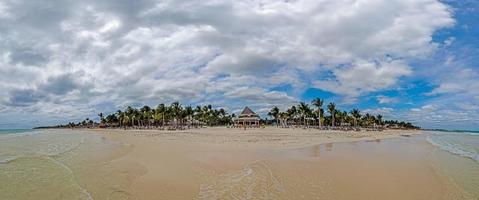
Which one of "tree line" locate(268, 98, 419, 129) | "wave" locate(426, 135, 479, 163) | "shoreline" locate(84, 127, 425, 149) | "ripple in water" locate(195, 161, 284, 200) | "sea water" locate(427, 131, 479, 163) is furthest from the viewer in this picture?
"tree line" locate(268, 98, 419, 129)

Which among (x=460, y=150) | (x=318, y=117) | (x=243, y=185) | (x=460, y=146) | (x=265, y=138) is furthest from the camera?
(x=318, y=117)

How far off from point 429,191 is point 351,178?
2370mm

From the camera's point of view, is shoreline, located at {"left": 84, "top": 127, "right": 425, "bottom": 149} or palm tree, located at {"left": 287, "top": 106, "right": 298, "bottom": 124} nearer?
shoreline, located at {"left": 84, "top": 127, "right": 425, "bottom": 149}

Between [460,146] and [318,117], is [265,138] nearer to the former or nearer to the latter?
[460,146]

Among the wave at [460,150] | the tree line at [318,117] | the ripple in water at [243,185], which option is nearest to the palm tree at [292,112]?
the tree line at [318,117]

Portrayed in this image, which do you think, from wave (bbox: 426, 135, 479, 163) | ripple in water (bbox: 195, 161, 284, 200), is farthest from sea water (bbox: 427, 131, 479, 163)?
ripple in water (bbox: 195, 161, 284, 200)

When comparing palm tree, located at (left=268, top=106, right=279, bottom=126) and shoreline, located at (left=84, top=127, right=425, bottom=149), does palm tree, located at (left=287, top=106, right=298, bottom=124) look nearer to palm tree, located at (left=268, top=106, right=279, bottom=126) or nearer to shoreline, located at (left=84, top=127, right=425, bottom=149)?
palm tree, located at (left=268, top=106, right=279, bottom=126)

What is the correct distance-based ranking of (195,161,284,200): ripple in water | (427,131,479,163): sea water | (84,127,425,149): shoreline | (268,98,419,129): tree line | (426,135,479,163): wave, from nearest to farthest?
1. (195,161,284,200): ripple in water
2. (426,135,479,163): wave
3. (427,131,479,163): sea water
4. (84,127,425,149): shoreline
5. (268,98,419,129): tree line

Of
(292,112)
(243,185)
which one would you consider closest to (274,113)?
(292,112)

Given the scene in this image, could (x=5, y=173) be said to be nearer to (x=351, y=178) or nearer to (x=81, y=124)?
(x=351, y=178)

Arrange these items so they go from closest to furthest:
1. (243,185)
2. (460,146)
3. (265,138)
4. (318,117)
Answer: (243,185)
(460,146)
(265,138)
(318,117)

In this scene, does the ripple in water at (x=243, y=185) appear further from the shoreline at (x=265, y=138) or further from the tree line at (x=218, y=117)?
the tree line at (x=218, y=117)

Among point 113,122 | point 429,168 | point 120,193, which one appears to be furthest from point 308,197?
point 113,122

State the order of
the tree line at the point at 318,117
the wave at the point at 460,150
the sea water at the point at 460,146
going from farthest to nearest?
→ the tree line at the point at 318,117 < the sea water at the point at 460,146 < the wave at the point at 460,150
